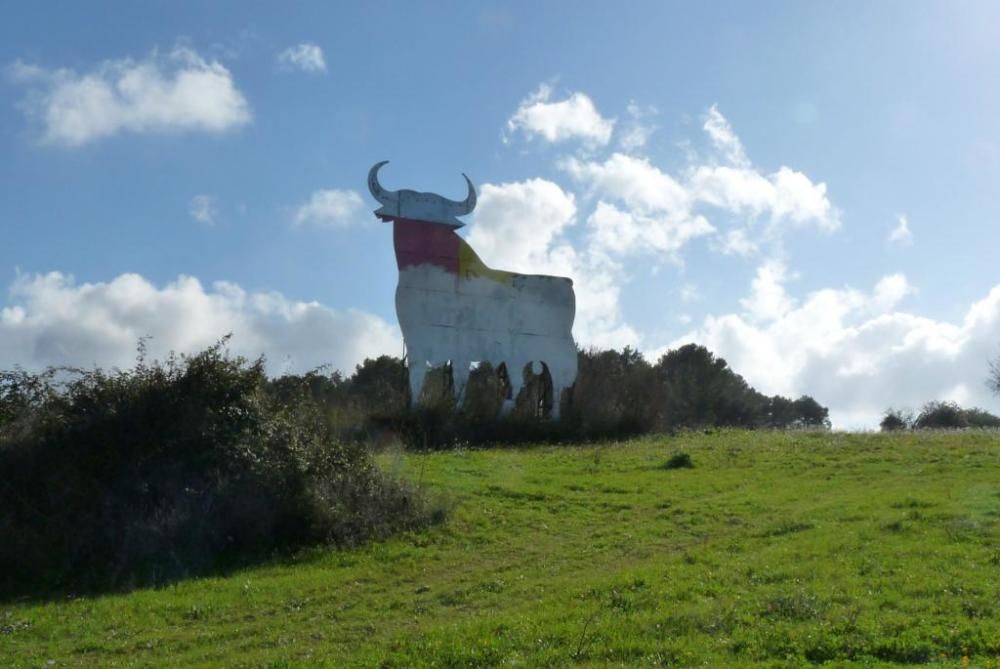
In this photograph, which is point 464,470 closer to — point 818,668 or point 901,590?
point 901,590

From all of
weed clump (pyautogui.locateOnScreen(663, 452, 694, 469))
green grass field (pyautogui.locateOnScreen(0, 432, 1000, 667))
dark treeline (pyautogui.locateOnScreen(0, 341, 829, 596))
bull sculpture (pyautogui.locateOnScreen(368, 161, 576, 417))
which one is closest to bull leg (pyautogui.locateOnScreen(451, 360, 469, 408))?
bull sculpture (pyautogui.locateOnScreen(368, 161, 576, 417))

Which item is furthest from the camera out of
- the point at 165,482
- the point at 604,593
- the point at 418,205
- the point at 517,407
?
the point at 517,407

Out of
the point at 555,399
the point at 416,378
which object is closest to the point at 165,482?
the point at 416,378

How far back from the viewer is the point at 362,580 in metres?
15.4

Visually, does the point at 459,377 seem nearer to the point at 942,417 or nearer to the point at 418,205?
the point at 418,205

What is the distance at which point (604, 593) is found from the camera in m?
13.0

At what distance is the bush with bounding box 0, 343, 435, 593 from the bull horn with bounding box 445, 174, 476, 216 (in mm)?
15169

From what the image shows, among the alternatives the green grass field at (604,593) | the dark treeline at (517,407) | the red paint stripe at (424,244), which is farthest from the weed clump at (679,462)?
the red paint stripe at (424,244)

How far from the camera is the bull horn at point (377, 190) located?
3164 centimetres

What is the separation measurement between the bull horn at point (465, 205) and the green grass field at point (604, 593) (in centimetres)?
1252

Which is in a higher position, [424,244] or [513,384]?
[424,244]

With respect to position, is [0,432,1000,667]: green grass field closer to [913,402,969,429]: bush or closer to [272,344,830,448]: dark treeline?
[272,344,830,448]: dark treeline

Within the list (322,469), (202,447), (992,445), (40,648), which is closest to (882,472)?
(992,445)

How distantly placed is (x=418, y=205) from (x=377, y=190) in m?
1.45
